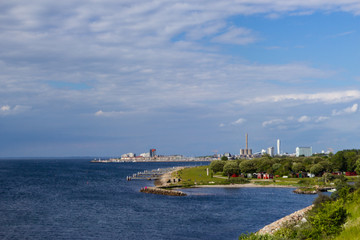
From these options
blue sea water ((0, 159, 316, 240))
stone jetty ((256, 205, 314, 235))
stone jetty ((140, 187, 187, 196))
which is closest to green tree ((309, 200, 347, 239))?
stone jetty ((256, 205, 314, 235))

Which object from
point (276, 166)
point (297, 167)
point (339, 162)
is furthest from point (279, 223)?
point (339, 162)

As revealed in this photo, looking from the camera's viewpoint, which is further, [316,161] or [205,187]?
[316,161]

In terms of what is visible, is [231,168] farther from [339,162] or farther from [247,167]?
[339,162]

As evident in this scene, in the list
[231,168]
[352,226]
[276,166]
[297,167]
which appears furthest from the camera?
[276,166]

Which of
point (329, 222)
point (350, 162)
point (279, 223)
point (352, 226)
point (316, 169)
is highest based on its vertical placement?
point (352, 226)

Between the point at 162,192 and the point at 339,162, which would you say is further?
the point at 339,162

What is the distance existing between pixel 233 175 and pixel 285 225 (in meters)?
95.4

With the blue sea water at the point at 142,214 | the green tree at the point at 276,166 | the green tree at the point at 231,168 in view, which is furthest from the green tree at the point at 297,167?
the blue sea water at the point at 142,214

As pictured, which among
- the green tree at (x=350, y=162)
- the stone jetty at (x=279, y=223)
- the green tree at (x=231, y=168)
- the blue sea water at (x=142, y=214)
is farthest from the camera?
the green tree at (x=350, y=162)

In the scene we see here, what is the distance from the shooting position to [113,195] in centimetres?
10294

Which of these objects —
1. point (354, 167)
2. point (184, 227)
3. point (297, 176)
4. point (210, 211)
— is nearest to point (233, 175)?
point (297, 176)

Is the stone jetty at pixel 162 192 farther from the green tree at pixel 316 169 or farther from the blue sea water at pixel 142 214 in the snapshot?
the green tree at pixel 316 169

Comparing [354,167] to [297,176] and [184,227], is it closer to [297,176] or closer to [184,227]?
[297,176]

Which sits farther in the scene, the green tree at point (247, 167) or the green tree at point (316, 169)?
the green tree at point (247, 167)
